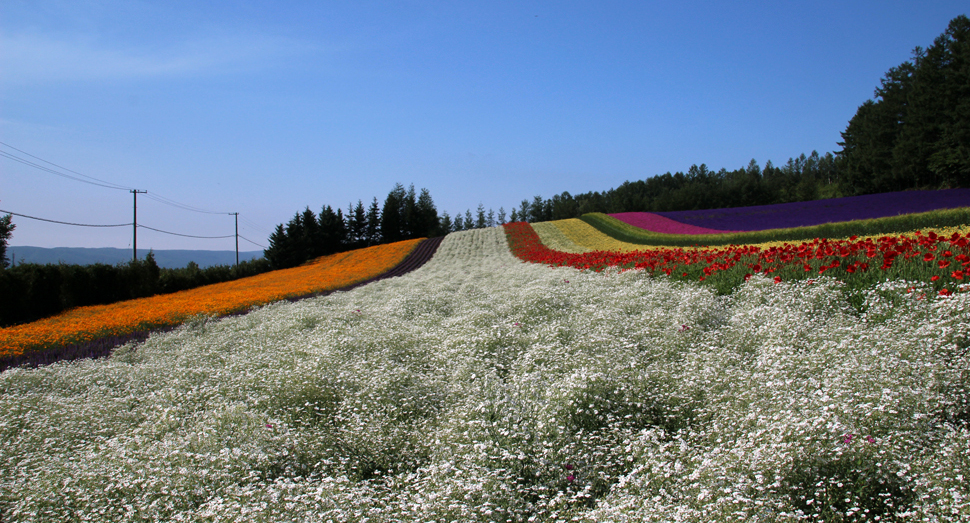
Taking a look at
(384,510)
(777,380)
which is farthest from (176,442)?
(777,380)

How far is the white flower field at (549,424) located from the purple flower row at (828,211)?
25496 millimetres

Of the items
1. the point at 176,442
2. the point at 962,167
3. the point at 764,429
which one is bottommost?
the point at 176,442

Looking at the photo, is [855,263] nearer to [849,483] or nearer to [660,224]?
[849,483]

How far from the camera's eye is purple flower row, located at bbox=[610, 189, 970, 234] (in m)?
27.5

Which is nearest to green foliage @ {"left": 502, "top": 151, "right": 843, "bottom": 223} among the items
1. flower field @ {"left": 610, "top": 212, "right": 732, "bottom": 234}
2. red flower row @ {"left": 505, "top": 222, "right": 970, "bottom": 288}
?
flower field @ {"left": 610, "top": 212, "right": 732, "bottom": 234}

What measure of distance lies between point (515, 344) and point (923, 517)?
5.66 metres

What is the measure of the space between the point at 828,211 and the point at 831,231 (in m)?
13.0

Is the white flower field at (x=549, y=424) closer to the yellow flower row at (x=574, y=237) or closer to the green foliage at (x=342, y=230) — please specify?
the yellow flower row at (x=574, y=237)

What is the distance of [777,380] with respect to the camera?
15.5ft

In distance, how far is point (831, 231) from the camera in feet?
68.5

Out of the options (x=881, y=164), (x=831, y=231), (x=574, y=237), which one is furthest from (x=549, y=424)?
(x=881, y=164)

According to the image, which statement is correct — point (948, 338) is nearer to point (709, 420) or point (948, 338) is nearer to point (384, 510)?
point (709, 420)

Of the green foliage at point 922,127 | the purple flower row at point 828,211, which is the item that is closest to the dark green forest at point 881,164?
the green foliage at point 922,127

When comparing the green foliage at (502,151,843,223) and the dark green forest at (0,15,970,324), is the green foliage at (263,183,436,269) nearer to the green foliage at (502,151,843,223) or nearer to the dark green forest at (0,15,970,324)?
the dark green forest at (0,15,970,324)
